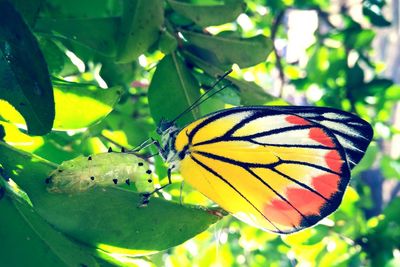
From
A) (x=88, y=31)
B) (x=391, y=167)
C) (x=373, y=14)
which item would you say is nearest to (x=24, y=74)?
(x=88, y=31)

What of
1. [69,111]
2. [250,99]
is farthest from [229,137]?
[69,111]

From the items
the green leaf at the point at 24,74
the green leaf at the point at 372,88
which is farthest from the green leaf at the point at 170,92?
the green leaf at the point at 372,88

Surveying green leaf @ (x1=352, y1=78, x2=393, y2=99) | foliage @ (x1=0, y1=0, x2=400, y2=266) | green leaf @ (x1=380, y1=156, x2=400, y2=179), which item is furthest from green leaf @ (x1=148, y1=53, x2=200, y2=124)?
green leaf @ (x1=380, y1=156, x2=400, y2=179)

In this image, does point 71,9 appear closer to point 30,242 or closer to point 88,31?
point 88,31

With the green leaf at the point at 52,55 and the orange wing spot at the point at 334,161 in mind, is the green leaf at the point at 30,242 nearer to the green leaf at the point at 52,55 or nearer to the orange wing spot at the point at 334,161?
the green leaf at the point at 52,55

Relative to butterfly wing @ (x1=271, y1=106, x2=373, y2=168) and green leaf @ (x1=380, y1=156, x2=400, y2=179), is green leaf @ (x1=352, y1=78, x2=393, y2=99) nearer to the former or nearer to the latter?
green leaf @ (x1=380, y1=156, x2=400, y2=179)

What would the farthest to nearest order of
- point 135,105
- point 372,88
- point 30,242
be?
point 372,88, point 135,105, point 30,242

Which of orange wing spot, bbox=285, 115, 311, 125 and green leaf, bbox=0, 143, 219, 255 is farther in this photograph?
orange wing spot, bbox=285, 115, 311, 125

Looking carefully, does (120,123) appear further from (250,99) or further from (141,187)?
(141,187)
